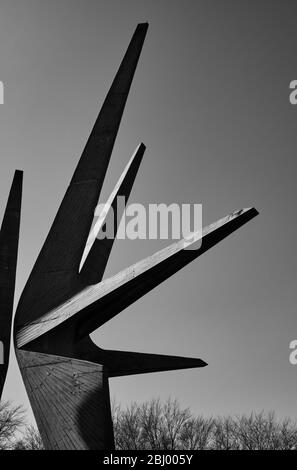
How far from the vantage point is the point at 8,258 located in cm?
1159

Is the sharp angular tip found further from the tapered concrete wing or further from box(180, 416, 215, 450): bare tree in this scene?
box(180, 416, 215, 450): bare tree

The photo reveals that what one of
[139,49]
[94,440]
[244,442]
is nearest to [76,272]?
[94,440]

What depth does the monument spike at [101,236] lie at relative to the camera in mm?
11352

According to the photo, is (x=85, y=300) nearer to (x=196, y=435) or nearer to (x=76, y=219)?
(x=76, y=219)

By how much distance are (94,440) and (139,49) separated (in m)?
9.13

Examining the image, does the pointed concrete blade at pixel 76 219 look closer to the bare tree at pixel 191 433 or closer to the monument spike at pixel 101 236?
the monument spike at pixel 101 236

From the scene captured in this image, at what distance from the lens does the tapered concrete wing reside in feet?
28.5

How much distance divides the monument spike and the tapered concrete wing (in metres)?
0.02

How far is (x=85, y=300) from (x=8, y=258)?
2711mm

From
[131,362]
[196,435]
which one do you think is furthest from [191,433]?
[131,362]

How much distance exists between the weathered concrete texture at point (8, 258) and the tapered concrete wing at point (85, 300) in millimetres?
464

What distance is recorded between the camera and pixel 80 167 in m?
11.9

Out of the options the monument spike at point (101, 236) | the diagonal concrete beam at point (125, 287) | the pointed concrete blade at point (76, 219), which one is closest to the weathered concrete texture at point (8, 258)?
the pointed concrete blade at point (76, 219)
